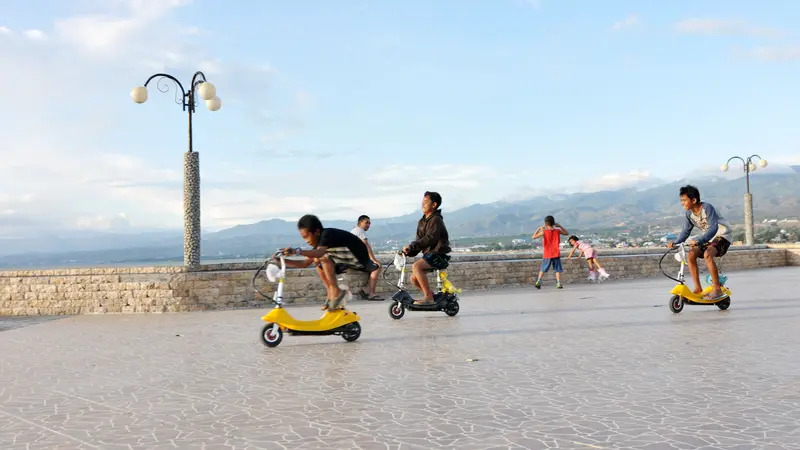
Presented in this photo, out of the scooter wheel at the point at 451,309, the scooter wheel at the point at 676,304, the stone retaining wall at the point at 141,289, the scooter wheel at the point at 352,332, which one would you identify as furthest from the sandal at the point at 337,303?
the stone retaining wall at the point at 141,289

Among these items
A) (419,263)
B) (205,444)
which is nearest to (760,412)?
(205,444)

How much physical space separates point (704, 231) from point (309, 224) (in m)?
6.24

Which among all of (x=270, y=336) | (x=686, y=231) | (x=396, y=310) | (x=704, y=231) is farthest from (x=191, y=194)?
(x=704, y=231)

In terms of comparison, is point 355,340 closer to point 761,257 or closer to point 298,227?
point 298,227

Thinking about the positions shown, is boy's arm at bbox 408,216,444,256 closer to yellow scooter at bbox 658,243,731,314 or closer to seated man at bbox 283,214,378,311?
seated man at bbox 283,214,378,311

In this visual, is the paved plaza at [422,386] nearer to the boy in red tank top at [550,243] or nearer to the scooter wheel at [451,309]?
the scooter wheel at [451,309]

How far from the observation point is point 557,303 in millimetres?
14094

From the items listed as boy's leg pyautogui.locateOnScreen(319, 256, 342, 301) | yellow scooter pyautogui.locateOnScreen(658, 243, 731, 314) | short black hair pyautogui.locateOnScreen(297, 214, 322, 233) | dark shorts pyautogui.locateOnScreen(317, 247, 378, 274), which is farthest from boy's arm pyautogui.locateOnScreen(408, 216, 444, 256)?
yellow scooter pyautogui.locateOnScreen(658, 243, 731, 314)

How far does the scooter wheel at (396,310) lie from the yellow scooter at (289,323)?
265cm

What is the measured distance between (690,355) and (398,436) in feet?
13.0

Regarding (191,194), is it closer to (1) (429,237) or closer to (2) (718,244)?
(1) (429,237)

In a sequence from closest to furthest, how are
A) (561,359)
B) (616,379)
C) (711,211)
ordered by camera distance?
(616,379), (561,359), (711,211)

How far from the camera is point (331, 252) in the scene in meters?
9.16

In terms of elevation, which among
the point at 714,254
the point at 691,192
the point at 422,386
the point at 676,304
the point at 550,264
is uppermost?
the point at 691,192
